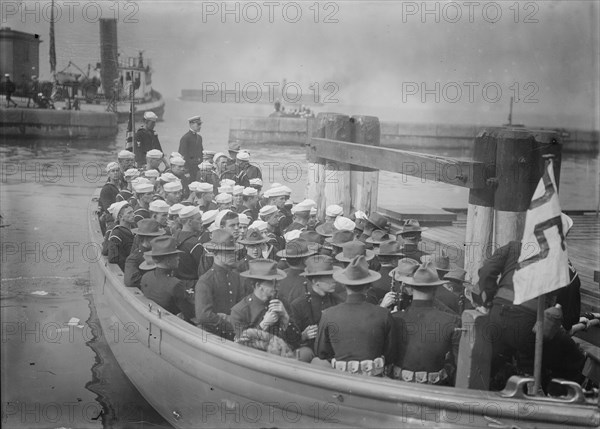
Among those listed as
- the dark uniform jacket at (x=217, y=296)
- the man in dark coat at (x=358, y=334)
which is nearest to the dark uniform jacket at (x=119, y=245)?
the dark uniform jacket at (x=217, y=296)

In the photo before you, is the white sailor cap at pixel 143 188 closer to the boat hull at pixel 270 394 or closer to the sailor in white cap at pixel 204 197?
the sailor in white cap at pixel 204 197

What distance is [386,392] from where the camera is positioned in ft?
13.1

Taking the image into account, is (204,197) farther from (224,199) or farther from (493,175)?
(493,175)

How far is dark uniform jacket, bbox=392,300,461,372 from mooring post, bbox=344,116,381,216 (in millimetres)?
4213

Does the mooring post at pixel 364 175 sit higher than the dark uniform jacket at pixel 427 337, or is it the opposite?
the mooring post at pixel 364 175

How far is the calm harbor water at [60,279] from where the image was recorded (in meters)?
6.64

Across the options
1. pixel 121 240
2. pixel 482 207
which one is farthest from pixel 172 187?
pixel 482 207

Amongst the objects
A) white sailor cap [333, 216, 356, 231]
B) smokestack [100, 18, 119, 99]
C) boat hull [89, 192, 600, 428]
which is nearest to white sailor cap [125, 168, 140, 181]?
smokestack [100, 18, 119, 99]

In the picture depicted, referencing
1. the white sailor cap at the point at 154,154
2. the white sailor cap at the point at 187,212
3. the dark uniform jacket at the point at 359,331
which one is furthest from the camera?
the white sailor cap at the point at 154,154

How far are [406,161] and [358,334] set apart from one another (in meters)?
2.48

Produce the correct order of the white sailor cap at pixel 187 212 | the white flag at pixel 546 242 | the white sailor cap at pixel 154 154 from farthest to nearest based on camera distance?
1. the white sailor cap at pixel 154 154
2. the white sailor cap at pixel 187 212
3. the white flag at pixel 546 242

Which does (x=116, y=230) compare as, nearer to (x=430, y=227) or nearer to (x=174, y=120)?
(x=430, y=227)

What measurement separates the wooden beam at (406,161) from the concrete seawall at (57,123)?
7.16 meters

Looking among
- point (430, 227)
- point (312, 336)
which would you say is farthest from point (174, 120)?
point (312, 336)
